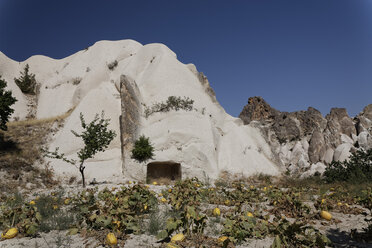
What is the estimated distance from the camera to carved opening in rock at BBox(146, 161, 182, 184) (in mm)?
14156

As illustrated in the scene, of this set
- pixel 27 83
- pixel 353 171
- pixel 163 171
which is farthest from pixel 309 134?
pixel 27 83

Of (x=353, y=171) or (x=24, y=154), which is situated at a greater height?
(x=24, y=154)

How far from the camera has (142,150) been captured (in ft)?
42.4

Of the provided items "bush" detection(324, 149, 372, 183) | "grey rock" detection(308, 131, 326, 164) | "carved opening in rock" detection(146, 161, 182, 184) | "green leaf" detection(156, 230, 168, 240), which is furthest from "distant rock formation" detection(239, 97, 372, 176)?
"green leaf" detection(156, 230, 168, 240)

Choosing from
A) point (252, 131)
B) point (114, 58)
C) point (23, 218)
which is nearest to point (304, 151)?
point (252, 131)

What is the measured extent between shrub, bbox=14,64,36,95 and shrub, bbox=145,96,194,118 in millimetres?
17965

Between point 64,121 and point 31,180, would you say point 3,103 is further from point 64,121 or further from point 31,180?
point 31,180

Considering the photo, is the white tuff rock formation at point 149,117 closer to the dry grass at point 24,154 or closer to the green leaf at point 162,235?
the dry grass at point 24,154

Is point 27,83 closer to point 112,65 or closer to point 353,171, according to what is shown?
point 112,65

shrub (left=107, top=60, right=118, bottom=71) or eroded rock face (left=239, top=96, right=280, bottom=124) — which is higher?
shrub (left=107, top=60, right=118, bottom=71)

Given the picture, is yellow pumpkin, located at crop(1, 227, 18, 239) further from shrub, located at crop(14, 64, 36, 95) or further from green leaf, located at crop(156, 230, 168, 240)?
shrub, located at crop(14, 64, 36, 95)

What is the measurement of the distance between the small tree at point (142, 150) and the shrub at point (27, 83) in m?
20.1

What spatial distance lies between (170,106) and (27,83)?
20.4 metres

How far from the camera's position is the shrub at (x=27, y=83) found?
25.5 metres
